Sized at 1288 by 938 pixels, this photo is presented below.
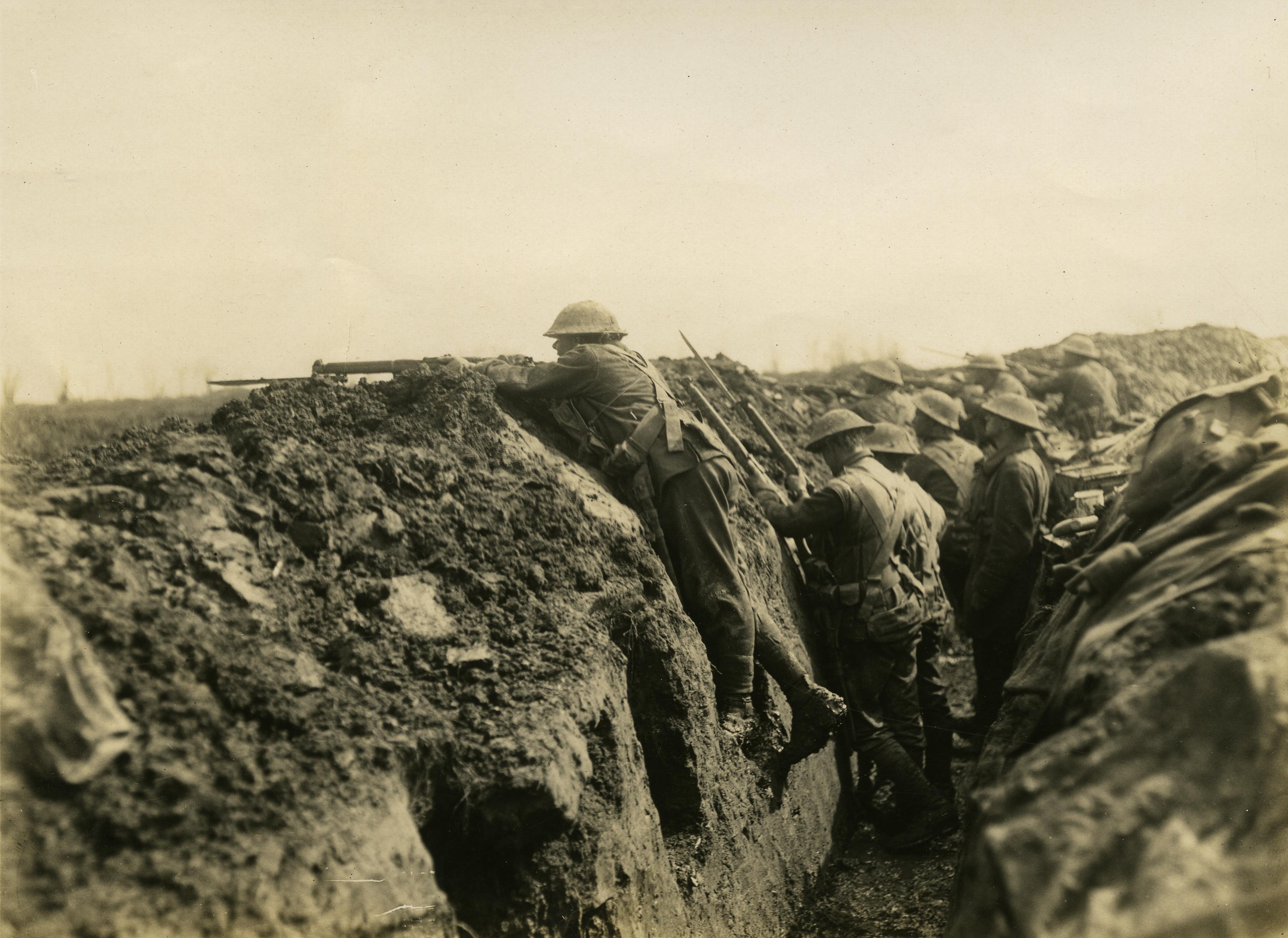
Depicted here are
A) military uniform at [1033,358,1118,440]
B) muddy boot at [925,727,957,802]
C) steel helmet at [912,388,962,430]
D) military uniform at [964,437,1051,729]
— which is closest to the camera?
muddy boot at [925,727,957,802]

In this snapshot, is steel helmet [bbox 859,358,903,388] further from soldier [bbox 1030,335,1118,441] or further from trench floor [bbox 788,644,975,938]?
trench floor [bbox 788,644,975,938]

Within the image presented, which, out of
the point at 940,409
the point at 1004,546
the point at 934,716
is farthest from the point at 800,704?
the point at 940,409

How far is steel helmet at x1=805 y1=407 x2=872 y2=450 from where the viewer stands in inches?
248

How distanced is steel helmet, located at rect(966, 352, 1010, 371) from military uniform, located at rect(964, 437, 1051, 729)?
322 centimetres

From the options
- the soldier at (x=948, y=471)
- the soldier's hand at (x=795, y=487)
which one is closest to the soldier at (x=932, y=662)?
the soldier's hand at (x=795, y=487)

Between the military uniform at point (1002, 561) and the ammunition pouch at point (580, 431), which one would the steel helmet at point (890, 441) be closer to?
the military uniform at point (1002, 561)

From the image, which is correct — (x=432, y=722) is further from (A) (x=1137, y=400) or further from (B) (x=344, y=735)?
(A) (x=1137, y=400)

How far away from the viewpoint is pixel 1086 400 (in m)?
11.3

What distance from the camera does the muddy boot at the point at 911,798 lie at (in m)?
6.08

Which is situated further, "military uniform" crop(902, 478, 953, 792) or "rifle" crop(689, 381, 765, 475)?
"military uniform" crop(902, 478, 953, 792)

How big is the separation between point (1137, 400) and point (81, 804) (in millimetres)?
13684

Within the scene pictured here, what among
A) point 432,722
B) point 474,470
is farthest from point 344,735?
point 474,470

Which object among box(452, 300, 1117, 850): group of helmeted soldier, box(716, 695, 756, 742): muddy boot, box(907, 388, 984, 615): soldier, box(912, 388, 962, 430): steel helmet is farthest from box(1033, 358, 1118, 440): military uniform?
box(716, 695, 756, 742): muddy boot

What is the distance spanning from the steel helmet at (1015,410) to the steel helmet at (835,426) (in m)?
1.59
